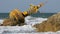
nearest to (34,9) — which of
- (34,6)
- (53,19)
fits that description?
(34,6)

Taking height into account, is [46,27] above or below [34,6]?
below

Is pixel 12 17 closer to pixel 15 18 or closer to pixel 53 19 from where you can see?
pixel 15 18

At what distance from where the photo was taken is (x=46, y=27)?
11617mm

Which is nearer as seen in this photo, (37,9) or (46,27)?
(46,27)

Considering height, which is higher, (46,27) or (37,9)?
(37,9)

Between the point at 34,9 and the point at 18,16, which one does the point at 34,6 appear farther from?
the point at 18,16

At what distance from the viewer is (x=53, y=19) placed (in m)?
11.9

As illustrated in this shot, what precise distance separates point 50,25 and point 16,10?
7049mm

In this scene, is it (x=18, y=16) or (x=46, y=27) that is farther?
(x=18, y=16)

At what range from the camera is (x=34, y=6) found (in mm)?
17984

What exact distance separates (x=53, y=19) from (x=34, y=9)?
20.8 feet

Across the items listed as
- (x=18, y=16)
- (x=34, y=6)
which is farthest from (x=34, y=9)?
(x=18, y=16)

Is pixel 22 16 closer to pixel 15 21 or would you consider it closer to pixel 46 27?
pixel 15 21

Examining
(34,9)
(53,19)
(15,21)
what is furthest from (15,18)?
(53,19)
